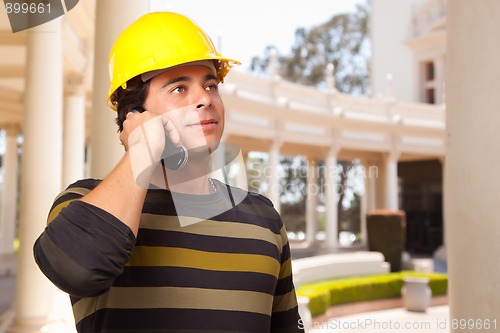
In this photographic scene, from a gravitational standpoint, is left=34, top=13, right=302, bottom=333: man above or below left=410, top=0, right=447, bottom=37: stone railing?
below

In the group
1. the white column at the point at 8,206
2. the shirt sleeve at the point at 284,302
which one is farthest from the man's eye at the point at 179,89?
the white column at the point at 8,206

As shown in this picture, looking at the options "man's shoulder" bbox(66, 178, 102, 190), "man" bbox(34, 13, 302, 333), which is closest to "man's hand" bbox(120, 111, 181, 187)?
"man" bbox(34, 13, 302, 333)

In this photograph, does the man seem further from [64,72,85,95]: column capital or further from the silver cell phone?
[64,72,85,95]: column capital

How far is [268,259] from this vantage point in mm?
1773

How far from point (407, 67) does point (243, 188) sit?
3087cm

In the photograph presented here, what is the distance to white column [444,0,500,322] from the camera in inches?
128

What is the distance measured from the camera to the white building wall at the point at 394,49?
30.9 meters

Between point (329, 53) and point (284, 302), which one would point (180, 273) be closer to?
point (284, 302)

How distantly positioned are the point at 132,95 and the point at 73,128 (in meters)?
11.4

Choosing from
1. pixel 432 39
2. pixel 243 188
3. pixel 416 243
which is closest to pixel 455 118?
pixel 243 188

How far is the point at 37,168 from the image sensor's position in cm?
702

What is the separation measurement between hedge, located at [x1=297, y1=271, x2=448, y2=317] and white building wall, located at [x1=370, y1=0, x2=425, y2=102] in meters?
14.6

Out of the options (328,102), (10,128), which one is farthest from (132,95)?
(328,102)

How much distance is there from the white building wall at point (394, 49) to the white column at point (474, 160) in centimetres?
2807
